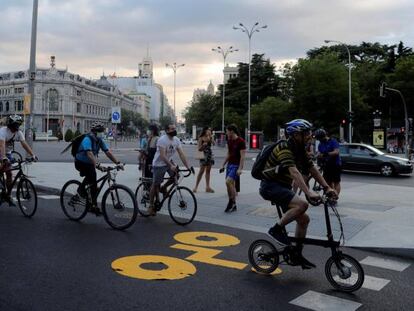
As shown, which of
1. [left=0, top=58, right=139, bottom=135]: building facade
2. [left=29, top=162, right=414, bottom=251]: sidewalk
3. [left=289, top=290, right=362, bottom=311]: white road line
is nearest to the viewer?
[left=289, top=290, right=362, bottom=311]: white road line

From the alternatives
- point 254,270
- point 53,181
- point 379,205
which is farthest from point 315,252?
point 53,181

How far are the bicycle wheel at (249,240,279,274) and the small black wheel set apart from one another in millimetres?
17318

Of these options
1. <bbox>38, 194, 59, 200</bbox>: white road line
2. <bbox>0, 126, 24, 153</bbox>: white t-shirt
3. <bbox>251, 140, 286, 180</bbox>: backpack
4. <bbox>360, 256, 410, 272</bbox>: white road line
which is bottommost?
<bbox>360, 256, 410, 272</bbox>: white road line

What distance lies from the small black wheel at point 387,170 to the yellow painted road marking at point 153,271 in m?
17.3

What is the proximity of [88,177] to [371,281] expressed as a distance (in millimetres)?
5076

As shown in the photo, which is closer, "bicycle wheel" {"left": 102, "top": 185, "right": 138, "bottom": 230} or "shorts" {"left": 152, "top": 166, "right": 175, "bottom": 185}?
"bicycle wheel" {"left": 102, "top": 185, "right": 138, "bottom": 230}

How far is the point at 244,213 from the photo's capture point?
33.3ft

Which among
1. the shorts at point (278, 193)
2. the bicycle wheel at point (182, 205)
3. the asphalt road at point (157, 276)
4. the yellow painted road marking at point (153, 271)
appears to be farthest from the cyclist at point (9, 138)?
the shorts at point (278, 193)

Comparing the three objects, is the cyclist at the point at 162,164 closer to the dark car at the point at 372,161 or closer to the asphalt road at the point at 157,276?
the asphalt road at the point at 157,276

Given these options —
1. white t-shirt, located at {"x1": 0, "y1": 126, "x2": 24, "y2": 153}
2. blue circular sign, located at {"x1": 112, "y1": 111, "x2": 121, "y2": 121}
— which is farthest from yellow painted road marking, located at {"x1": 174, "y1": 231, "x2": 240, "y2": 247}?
blue circular sign, located at {"x1": 112, "y1": 111, "x2": 121, "y2": 121}

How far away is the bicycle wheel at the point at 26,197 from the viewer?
9.26 meters

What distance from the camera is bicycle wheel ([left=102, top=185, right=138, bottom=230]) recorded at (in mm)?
8227

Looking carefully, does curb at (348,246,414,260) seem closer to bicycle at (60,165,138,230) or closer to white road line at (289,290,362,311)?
white road line at (289,290,362,311)

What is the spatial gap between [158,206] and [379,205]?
17.5 ft
